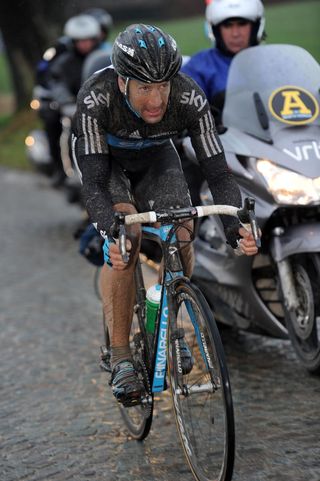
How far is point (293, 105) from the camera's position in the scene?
608 cm

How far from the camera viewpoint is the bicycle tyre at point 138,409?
→ 5.11m

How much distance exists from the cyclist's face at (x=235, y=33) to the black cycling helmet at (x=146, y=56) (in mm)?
2392

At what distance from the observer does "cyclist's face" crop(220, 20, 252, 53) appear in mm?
7102

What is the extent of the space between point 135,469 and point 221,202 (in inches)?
45.9

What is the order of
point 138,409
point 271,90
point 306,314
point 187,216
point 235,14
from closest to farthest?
1. point 187,216
2. point 138,409
3. point 306,314
4. point 271,90
5. point 235,14

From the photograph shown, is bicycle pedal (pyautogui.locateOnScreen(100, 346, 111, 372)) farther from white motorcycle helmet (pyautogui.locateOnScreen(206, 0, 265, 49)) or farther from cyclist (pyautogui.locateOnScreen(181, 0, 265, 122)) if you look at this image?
white motorcycle helmet (pyautogui.locateOnScreen(206, 0, 265, 49))

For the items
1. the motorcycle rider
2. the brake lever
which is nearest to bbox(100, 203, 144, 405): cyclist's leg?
the brake lever

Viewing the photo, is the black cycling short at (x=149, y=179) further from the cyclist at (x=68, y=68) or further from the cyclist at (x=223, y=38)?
the cyclist at (x=68, y=68)

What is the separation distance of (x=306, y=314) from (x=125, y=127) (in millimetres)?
1455

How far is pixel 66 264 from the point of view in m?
10.2

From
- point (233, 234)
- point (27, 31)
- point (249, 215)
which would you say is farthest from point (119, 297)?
point (27, 31)

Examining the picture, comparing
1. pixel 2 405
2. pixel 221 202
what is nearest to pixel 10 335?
pixel 2 405

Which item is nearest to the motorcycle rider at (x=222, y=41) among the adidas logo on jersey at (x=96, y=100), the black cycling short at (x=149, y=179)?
the black cycling short at (x=149, y=179)

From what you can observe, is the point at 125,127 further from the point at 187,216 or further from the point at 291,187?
the point at 291,187
